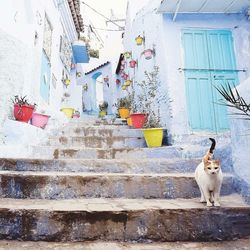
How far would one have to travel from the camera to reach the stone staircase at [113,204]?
2041 millimetres

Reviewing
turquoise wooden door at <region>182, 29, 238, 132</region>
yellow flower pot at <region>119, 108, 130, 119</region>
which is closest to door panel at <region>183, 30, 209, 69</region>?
turquoise wooden door at <region>182, 29, 238, 132</region>

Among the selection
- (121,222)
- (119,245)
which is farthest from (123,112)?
(119,245)

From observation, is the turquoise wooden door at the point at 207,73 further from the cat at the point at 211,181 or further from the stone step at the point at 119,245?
the stone step at the point at 119,245

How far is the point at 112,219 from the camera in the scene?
82.2 inches

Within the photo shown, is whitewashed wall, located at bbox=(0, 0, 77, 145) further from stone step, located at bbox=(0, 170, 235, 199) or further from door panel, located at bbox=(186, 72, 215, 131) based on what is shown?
door panel, located at bbox=(186, 72, 215, 131)

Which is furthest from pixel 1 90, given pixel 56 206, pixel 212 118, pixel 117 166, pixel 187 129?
pixel 212 118

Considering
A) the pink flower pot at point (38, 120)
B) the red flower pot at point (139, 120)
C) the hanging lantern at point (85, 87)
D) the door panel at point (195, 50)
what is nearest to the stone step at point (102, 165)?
the pink flower pot at point (38, 120)

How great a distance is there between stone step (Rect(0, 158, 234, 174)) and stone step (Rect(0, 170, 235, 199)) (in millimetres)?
442

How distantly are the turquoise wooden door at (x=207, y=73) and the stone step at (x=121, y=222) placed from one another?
361 centimetres

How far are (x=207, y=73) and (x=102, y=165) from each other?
381 cm

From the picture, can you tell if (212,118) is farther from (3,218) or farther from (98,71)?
(98,71)

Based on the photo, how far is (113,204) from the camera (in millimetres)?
2363

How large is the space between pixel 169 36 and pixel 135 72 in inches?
122

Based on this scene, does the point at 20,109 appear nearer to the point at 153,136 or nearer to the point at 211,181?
the point at 153,136
